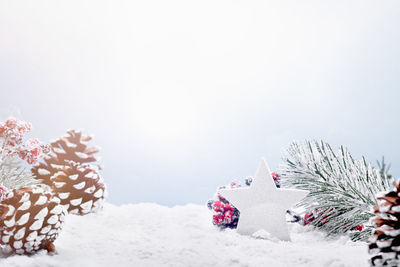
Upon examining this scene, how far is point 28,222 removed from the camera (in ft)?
6.59

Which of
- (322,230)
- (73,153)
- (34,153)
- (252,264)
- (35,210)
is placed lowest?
(252,264)

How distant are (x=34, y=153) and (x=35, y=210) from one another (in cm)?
56

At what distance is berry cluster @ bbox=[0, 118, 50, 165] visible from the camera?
2346mm

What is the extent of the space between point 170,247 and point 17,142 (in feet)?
4.47

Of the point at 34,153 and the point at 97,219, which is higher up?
the point at 34,153

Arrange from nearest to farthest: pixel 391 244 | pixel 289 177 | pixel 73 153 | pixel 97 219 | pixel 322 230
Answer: pixel 391 244
pixel 289 177
pixel 322 230
pixel 97 219
pixel 73 153

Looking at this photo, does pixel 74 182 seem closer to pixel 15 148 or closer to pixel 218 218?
pixel 15 148

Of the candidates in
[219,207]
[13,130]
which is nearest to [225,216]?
[219,207]

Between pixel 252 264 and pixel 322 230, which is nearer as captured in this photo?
pixel 252 264

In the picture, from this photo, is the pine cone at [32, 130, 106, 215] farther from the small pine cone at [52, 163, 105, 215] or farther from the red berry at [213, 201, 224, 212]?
the red berry at [213, 201, 224, 212]

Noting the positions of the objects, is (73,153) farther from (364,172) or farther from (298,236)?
(364,172)

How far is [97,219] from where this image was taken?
3.10 metres

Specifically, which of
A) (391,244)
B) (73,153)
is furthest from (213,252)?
(73,153)

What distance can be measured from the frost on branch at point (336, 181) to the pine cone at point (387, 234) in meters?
0.53
